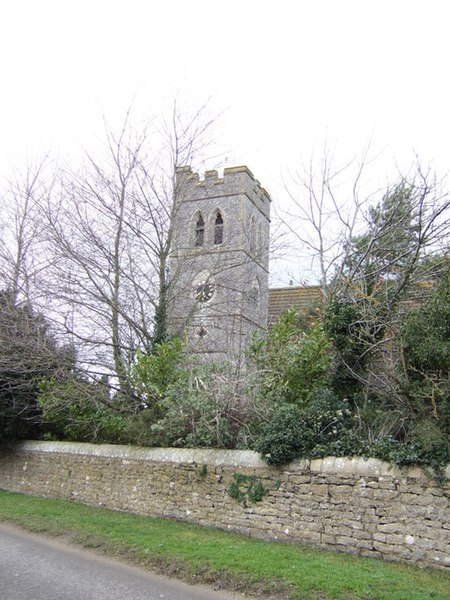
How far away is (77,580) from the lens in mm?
6309

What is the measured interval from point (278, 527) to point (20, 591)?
410 cm

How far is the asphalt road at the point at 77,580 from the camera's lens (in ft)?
19.1

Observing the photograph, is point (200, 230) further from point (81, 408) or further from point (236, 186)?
point (81, 408)

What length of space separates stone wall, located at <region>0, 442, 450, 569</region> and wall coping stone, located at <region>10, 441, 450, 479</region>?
0.05ft

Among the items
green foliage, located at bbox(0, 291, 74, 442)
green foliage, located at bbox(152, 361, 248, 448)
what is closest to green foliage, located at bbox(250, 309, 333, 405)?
green foliage, located at bbox(152, 361, 248, 448)

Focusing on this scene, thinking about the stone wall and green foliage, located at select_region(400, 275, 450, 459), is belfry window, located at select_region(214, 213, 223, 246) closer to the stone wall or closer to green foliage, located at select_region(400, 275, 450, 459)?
the stone wall

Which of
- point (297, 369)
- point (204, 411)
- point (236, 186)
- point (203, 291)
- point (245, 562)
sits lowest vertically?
point (245, 562)

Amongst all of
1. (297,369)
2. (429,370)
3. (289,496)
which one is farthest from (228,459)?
(429,370)

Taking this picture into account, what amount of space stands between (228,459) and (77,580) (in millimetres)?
3597

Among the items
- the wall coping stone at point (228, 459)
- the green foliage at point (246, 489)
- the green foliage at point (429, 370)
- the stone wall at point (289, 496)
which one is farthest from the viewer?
the green foliage at point (246, 489)

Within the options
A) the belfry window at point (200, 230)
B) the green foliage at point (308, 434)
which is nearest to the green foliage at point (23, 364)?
the green foliage at point (308, 434)

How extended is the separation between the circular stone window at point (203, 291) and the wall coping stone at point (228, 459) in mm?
5739

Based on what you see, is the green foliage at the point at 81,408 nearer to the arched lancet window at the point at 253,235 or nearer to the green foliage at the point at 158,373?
the green foliage at the point at 158,373

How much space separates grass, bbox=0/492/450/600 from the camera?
5.80m
